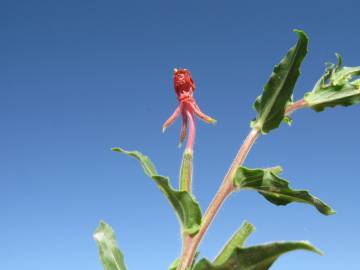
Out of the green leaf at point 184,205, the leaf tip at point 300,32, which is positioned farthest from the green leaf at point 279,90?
the green leaf at point 184,205

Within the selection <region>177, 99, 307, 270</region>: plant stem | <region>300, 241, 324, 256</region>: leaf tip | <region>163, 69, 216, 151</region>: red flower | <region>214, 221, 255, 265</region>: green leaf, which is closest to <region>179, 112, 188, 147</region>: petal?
<region>163, 69, 216, 151</region>: red flower

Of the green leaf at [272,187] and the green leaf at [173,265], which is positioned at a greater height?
the green leaf at [272,187]

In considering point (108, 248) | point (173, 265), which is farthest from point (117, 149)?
point (173, 265)

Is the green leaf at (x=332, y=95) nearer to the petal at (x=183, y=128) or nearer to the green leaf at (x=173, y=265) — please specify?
the petal at (x=183, y=128)

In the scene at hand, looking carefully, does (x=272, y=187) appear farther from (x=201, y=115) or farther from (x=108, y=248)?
(x=108, y=248)

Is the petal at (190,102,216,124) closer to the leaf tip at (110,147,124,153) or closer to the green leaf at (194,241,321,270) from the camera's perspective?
the leaf tip at (110,147,124,153)

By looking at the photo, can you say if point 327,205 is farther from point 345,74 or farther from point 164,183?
point 345,74
